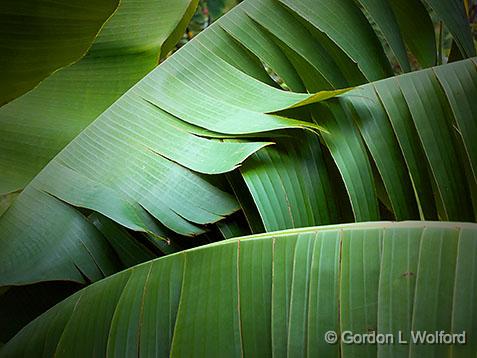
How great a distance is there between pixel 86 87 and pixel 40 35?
391mm

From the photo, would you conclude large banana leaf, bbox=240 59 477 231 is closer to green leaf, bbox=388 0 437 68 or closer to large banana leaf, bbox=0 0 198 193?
green leaf, bbox=388 0 437 68

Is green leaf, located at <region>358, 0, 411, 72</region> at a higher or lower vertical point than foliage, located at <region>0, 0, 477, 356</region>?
higher

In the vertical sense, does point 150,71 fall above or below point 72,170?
above

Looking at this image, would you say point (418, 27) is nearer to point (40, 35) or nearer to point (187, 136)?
point (187, 136)

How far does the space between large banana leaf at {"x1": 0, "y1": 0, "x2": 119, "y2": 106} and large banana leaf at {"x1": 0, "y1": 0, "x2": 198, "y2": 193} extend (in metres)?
0.32

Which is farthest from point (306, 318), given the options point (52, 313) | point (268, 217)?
point (52, 313)

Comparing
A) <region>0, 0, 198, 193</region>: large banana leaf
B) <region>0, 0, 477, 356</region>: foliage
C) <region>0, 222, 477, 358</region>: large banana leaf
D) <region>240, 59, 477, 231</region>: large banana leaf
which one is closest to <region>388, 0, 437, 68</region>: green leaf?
<region>0, 0, 477, 356</region>: foliage

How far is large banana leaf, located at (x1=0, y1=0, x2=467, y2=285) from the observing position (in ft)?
2.06

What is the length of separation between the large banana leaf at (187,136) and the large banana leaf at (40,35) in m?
0.22

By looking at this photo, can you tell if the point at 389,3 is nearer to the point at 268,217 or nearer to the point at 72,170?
the point at 268,217

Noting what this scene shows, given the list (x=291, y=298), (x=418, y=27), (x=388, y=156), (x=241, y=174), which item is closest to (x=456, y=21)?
(x=418, y=27)

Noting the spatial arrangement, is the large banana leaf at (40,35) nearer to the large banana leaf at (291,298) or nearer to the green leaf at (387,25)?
the large banana leaf at (291,298)

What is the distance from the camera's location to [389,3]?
77cm

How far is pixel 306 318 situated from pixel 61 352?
25 centimetres
